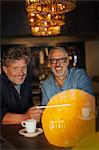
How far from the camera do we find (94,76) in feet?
4.85

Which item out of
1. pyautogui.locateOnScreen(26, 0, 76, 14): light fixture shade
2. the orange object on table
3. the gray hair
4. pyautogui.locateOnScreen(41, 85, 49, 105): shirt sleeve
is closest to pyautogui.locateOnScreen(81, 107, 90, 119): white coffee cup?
the orange object on table

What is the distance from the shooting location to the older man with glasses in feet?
4.70

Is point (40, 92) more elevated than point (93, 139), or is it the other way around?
point (40, 92)

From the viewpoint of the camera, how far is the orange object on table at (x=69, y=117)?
1.45 m

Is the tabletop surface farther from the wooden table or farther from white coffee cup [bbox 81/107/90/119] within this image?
white coffee cup [bbox 81/107/90/119]

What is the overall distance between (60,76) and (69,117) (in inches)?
7.0

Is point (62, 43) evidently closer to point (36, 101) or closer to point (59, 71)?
point (59, 71)

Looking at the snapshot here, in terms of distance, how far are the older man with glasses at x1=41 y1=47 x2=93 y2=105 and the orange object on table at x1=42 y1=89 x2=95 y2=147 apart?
0.07 ft

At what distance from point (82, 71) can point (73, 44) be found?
0.40ft

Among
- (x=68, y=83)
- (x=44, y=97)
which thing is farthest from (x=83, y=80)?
(x=44, y=97)

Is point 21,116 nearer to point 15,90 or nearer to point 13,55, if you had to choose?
point 15,90

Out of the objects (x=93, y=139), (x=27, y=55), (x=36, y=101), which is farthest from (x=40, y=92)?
(x=93, y=139)

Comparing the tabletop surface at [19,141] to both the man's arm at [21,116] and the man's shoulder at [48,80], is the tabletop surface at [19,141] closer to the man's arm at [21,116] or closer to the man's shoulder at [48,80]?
the man's arm at [21,116]

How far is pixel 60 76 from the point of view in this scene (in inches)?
57.0
